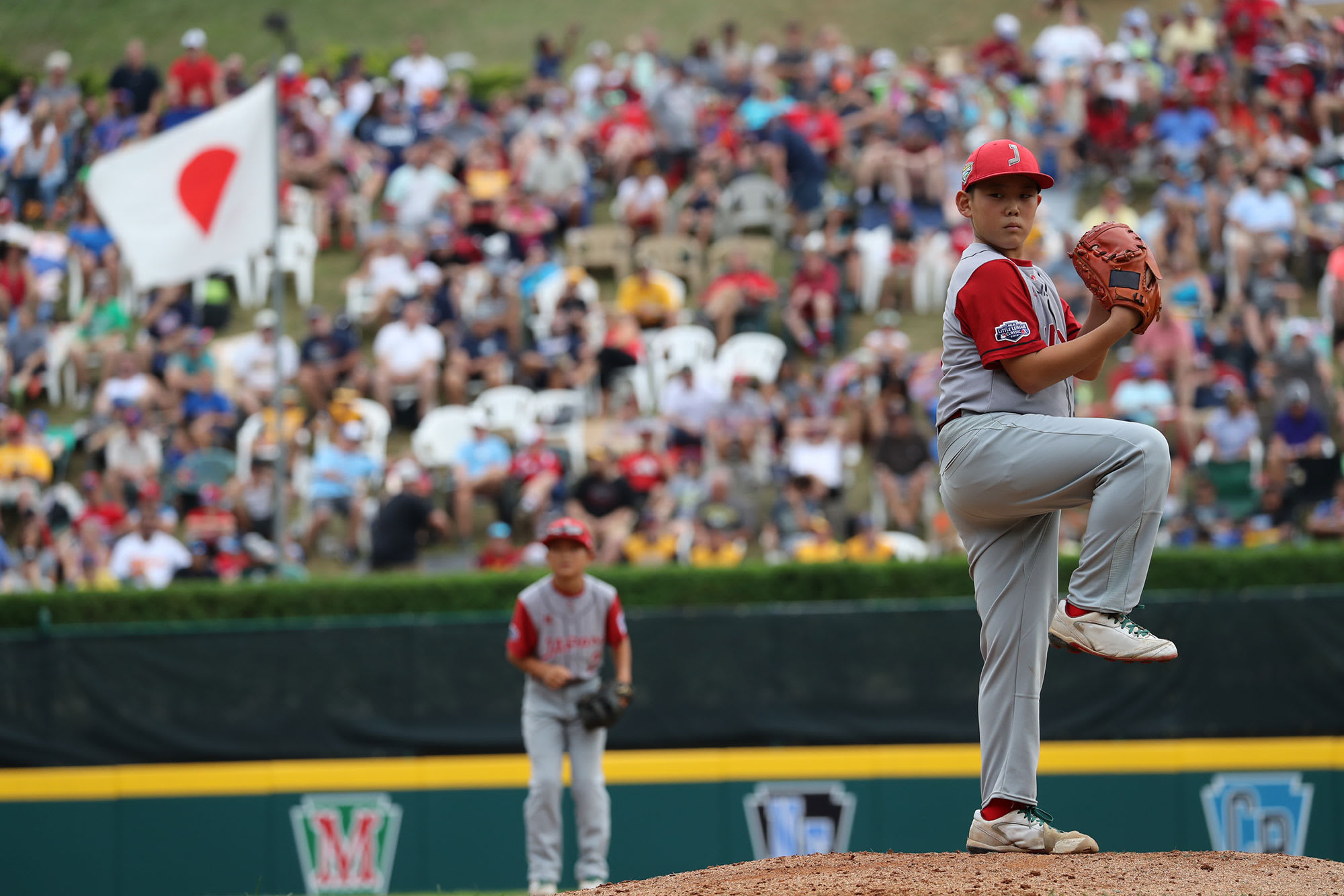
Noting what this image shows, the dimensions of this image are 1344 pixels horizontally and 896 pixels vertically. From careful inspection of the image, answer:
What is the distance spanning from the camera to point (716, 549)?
1255cm

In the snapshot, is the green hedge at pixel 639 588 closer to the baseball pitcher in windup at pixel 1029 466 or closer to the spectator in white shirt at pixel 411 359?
the spectator in white shirt at pixel 411 359

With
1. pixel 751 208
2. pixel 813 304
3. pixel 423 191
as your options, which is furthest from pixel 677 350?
pixel 423 191

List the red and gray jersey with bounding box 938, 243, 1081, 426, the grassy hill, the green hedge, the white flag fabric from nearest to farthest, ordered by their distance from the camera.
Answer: the red and gray jersey with bounding box 938, 243, 1081, 426 < the green hedge < the white flag fabric < the grassy hill

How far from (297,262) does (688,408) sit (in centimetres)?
631

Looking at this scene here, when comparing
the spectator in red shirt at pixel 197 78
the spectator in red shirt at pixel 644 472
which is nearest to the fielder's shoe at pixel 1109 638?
the spectator in red shirt at pixel 644 472

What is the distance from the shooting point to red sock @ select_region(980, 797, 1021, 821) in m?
4.79

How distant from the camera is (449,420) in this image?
15.1 meters

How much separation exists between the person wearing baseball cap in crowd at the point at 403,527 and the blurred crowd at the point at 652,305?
0.03 meters

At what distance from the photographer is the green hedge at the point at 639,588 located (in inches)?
418

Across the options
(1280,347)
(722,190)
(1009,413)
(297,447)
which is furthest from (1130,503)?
(722,190)

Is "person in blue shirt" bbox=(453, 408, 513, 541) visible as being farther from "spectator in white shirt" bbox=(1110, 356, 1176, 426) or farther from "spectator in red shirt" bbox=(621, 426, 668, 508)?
"spectator in white shirt" bbox=(1110, 356, 1176, 426)

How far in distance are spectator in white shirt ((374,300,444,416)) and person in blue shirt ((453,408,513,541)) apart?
1.19m

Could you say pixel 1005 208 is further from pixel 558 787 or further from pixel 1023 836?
pixel 558 787

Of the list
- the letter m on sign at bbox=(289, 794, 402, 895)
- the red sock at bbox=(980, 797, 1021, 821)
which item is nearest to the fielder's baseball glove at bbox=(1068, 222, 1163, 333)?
the red sock at bbox=(980, 797, 1021, 821)
